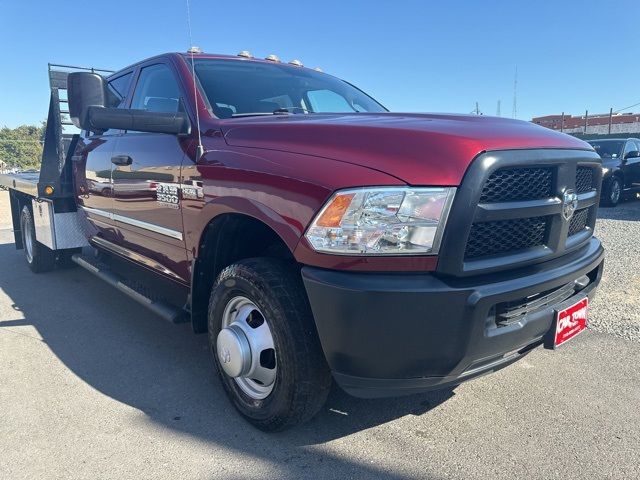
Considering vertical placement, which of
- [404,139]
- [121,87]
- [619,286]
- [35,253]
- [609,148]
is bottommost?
[619,286]

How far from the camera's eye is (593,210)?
9.70ft

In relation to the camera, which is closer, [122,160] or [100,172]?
[122,160]

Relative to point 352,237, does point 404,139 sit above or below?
above

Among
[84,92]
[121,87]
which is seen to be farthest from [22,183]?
[84,92]

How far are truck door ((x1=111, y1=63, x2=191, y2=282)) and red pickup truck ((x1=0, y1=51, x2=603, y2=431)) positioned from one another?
0.03 meters

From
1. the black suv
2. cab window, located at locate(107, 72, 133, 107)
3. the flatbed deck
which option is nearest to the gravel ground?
the black suv

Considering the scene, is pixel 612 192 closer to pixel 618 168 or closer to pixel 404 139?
pixel 618 168

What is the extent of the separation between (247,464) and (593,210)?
2.34 metres

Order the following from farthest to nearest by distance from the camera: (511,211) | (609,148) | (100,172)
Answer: (609,148) < (100,172) < (511,211)

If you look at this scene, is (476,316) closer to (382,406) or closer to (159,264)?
(382,406)

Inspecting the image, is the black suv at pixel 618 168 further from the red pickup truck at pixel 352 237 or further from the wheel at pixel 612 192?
the red pickup truck at pixel 352 237

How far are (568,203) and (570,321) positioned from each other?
0.57m

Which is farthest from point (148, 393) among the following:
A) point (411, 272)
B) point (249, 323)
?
point (411, 272)

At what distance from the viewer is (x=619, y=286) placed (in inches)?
201
